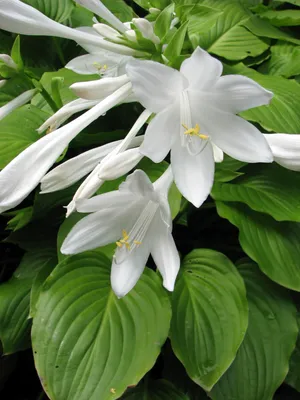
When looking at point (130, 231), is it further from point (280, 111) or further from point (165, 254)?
point (280, 111)

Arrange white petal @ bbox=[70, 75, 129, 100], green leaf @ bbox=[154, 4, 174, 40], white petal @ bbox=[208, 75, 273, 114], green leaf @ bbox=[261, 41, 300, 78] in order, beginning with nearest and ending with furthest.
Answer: white petal @ bbox=[208, 75, 273, 114] < white petal @ bbox=[70, 75, 129, 100] < green leaf @ bbox=[154, 4, 174, 40] < green leaf @ bbox=[261, 41, 300, 78]

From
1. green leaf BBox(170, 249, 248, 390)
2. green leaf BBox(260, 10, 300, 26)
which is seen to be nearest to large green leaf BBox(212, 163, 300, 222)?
green leaf BBox(170, 249, 248, 390)

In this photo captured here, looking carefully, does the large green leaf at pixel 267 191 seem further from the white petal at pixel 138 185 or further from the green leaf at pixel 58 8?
the green leaf at pixel 58 8

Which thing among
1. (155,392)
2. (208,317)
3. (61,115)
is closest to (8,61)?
(61,115)

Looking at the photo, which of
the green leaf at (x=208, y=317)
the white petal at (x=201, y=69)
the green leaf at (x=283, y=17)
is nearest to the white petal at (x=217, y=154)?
the white petal at (x=201, y=69)

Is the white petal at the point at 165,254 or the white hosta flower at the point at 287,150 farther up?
the white hosta flower at the point at 287,150

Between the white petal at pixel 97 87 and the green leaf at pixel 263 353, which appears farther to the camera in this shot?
the green leaf at pixel 263 353

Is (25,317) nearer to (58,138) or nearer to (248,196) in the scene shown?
(58,138)

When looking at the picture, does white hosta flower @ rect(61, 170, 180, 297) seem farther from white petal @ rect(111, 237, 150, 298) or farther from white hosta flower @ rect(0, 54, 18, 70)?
white hosta flower @ rect(0, 54, 18, 70)
